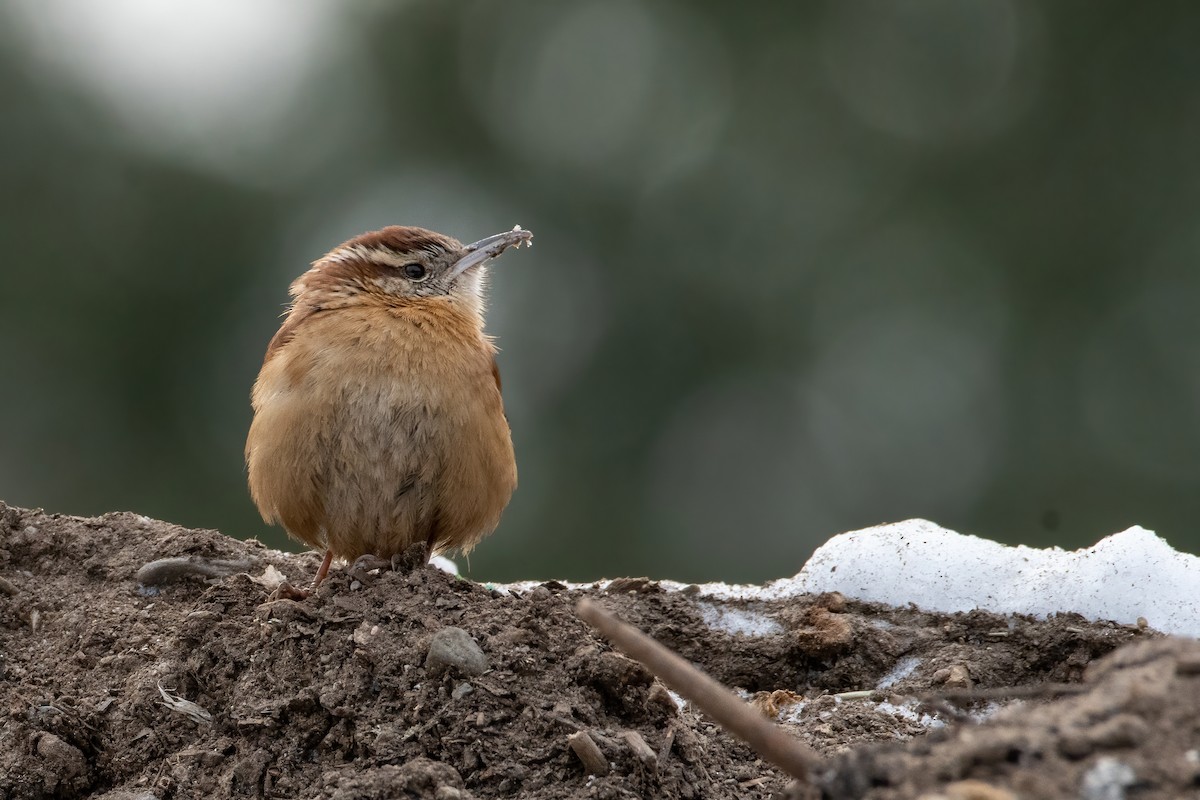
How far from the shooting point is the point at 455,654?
117 inches

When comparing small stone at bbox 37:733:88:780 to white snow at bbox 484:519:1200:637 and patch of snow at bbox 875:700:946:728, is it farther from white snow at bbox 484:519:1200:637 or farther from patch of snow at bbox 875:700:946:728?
patch of snow at bbox 875:700:946:728

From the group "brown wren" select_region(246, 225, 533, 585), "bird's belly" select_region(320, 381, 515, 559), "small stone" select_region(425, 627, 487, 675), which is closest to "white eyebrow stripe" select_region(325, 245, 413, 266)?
"brown wren" select_region(246, 225, 533, 585)

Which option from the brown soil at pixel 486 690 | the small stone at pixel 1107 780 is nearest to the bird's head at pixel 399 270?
the brown soil at pixel 486 690

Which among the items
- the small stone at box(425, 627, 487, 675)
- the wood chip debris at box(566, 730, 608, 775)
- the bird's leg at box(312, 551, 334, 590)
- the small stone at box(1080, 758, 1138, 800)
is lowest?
the small stone at box(1080, 758, 1138, 800)

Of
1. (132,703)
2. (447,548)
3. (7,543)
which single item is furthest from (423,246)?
(132,703)

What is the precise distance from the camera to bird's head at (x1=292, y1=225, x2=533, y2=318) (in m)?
4.52

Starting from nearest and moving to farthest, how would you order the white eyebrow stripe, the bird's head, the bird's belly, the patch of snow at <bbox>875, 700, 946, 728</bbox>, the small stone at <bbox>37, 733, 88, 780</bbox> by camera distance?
1. the small stone at <bbox>37, 733, 88, 780</bbox>
2. the patch of snow at <bbox>875, 700, 946, 728</bbox>
3. the bird's belly
4. the bird's head
5. the white eyebrow stripe

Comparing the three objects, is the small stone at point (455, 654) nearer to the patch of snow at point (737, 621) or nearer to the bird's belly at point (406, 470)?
the bird's belly at point (406, 470)

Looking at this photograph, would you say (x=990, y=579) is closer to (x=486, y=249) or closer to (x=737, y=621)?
(x=737, y=621)

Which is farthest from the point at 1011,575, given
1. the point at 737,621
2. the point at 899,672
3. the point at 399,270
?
the point at 399,270

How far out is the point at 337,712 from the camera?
2.91m

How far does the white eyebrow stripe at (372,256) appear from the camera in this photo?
4629 mm

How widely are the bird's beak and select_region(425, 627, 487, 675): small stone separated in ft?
6.57

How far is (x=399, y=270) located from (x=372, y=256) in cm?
11
